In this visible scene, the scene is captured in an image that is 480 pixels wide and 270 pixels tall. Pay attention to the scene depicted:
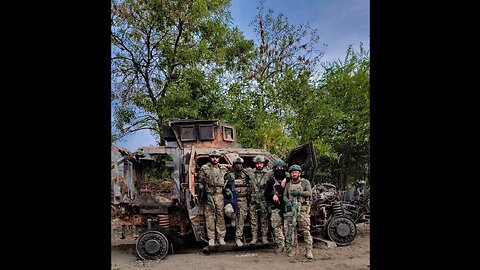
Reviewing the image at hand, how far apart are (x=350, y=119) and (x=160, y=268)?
7805 mm

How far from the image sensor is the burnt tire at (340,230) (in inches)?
283

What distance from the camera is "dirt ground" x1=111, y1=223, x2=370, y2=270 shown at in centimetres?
595

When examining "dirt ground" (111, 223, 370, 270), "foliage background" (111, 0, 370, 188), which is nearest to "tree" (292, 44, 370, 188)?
"foliage background" (111, 0, 370, 188)

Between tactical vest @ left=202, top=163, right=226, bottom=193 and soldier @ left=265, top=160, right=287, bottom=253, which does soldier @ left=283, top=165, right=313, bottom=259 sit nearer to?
soldier @ left=265, top=160, right=287, bottom=253

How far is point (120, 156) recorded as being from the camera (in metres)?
7.40

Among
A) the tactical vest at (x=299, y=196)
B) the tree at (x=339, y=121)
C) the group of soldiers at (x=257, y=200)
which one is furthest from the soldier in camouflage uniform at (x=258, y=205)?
the tree at (x=339, y=121)

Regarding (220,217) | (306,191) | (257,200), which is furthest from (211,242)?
(306,191)

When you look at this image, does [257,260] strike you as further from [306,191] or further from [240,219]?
[306,191]

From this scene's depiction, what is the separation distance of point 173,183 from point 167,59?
21.9ft

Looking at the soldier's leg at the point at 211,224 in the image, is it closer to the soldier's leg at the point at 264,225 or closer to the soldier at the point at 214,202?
the soldier at the point at 214,202

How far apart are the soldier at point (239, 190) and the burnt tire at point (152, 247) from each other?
1177 millimetres

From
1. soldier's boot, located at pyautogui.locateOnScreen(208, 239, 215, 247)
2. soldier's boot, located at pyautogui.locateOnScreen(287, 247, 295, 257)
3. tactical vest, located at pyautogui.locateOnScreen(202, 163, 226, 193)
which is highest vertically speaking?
tactical vest, located at pyautogui.locateOnScreen(202, 163, 226, 193)
